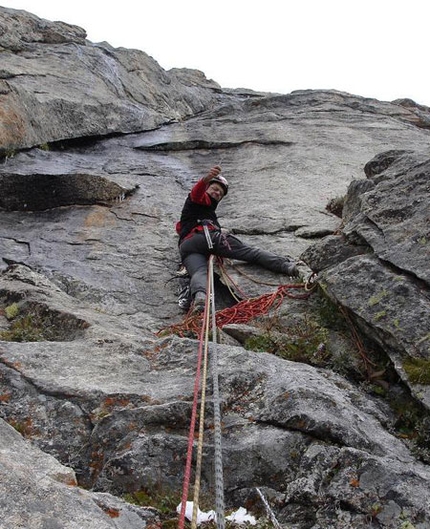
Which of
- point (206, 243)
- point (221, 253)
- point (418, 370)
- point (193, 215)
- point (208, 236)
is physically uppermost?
point (193, 215)

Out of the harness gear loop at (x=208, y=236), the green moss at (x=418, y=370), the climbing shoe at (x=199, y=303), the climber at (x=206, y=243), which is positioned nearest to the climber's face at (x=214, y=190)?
the climber at (x=206, y=243)

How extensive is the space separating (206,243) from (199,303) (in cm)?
178

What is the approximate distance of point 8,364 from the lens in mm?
5324

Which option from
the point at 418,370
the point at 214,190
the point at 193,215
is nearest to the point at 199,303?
the point at 193,215

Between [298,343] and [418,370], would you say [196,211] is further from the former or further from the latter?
[418,370]

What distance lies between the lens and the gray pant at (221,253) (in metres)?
9.44

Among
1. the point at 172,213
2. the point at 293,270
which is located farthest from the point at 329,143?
the point at 293,270

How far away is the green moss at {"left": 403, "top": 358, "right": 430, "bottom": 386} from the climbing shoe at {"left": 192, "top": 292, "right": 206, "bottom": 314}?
3.43m

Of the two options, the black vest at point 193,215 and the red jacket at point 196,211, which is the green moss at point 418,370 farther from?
the black vest at point 193,215

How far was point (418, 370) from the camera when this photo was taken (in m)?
5.13

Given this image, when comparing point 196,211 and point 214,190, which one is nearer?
point 196,211

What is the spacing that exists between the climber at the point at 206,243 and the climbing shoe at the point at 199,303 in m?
0.01

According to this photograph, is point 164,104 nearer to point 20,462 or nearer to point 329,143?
point 329,143

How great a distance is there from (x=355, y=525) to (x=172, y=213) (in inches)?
375
